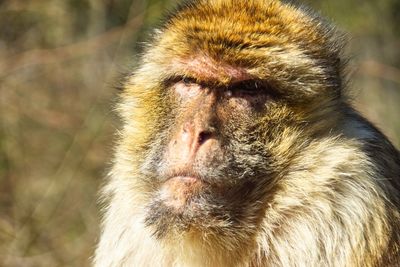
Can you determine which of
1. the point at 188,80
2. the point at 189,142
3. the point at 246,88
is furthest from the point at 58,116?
the point at 189,142

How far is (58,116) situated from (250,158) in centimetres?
404

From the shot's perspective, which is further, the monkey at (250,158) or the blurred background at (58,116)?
the blurred background at (58,116)

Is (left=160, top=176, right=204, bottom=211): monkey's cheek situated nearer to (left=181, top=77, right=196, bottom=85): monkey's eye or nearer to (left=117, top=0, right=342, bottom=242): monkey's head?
(left=117, top=0, right=342, bottom=242): monkey's head

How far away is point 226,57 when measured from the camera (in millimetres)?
3205

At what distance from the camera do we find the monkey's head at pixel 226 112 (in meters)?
3.02

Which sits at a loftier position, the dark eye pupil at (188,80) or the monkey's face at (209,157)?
the dark eye pupil at (188,80)

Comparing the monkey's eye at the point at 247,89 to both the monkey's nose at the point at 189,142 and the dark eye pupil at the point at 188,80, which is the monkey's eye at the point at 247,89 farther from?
the monkey's nose at the point at 189,142

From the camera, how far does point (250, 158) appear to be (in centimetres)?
312

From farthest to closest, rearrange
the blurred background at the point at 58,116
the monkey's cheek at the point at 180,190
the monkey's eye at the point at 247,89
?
the blurred background at the point at 58,116
the monkey's eye at the point at 247,89
the monkey's cheek at the point at 180,190

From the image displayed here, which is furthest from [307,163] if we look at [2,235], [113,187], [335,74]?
[2,235]

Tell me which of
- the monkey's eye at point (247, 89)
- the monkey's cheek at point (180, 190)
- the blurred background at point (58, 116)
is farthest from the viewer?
the blurred background at point (58, 116)

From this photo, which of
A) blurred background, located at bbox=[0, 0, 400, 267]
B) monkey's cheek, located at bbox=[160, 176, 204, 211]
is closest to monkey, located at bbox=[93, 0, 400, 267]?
monkey's cheek, located at bbox=[160, 176, 204, 211]

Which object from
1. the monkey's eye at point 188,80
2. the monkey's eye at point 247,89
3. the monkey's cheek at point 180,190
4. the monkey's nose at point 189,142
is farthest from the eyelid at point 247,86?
the monkey's cheek at point 180,190

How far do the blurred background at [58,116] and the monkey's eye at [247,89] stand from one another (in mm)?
2700
